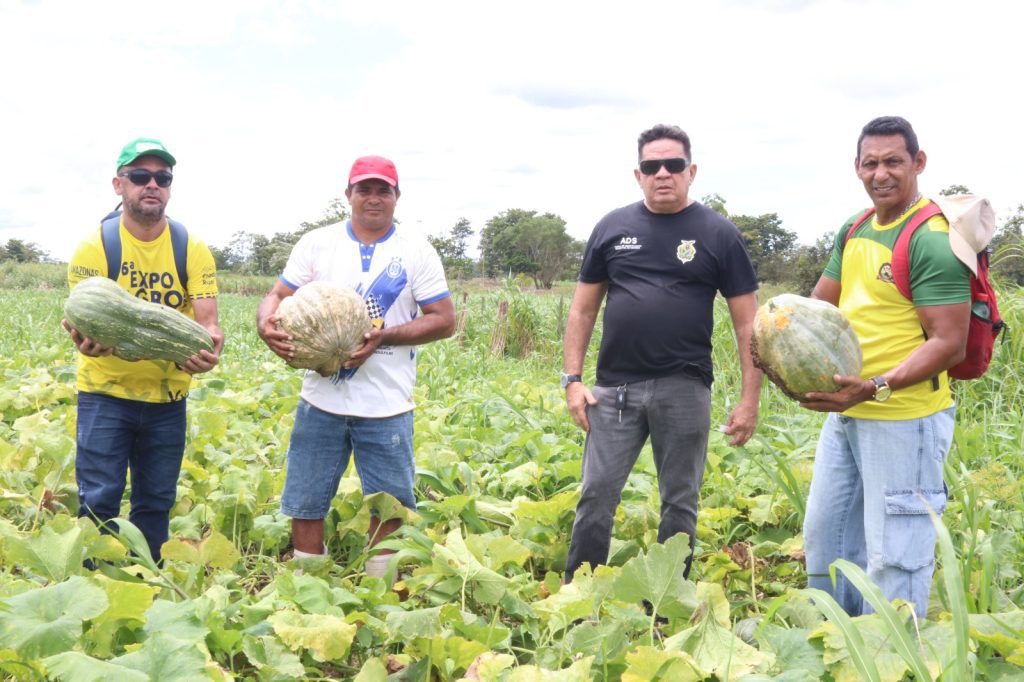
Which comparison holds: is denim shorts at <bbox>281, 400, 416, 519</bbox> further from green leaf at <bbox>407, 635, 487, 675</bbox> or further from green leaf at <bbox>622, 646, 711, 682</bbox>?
green leaf at <bbox>622, 646, 711, 682</bbox>

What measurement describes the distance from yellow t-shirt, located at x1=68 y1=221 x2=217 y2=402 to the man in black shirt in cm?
180

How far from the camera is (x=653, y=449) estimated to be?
12.1 ft

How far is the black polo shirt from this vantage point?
359 cm

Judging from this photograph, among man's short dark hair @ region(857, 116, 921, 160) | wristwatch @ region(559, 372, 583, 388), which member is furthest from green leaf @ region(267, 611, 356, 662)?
man's short dark hair @ region(857, 116, 921, 160)

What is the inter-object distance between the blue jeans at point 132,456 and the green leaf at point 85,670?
60.1 inches

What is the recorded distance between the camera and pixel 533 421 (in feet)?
20.9

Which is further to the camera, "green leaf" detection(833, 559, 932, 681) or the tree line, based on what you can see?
the tree line

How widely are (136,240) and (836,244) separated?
117 inches

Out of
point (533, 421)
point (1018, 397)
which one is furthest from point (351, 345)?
point (1018, 397)

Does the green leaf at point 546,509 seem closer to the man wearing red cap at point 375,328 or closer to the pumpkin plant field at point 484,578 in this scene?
the pumpkin plant field at point 484,578

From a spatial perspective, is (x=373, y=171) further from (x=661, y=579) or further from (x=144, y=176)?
(x=661, y=579)

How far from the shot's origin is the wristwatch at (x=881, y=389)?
2887mm

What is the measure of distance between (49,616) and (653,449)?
93.0 inches

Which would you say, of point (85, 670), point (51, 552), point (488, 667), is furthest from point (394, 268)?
point (85, 670)
